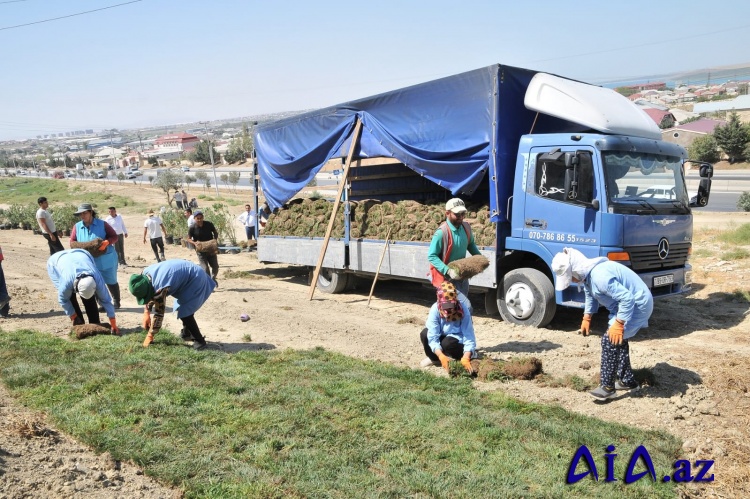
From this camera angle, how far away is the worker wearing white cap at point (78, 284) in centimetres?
783

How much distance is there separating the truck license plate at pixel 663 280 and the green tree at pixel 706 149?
4912 cm

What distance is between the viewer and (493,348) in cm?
804

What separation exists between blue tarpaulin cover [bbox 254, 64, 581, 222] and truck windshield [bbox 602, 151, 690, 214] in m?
1.08

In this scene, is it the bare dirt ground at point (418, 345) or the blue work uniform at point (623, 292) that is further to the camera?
the blue work uniform at point (623, 292)

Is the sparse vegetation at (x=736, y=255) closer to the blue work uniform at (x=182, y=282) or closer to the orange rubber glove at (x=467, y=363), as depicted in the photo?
the orange rubber glove at (x=467, y=363)

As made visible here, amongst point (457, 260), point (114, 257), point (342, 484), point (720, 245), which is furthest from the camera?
point (720, 245)

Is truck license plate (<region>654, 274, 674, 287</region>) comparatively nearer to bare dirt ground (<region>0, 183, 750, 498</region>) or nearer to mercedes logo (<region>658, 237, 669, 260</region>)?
mercedes logo (<region>658, 237, 669, 260</region>)

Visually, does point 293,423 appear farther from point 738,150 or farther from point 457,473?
point 738,150

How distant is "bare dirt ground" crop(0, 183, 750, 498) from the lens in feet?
14.4

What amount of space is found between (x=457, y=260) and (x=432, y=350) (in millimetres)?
1075

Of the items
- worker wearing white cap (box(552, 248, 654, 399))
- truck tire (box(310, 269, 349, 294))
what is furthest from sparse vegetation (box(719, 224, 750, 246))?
worker wearing white cap (box(552, 248, 654, 399))

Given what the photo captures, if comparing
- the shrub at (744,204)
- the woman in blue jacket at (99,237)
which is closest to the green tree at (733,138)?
the shrub at (744,204)

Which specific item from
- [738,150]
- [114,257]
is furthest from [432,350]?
[738,150]

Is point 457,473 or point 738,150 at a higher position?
point 738,150
